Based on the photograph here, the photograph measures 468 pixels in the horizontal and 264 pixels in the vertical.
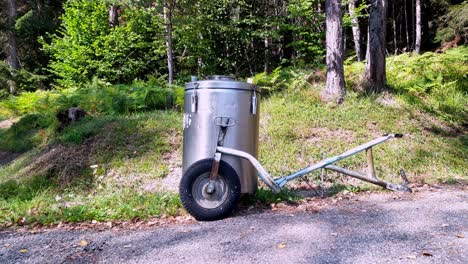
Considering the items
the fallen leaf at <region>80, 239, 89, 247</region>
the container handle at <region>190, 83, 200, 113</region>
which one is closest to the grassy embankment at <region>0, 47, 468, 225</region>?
the fallen leaf at <region>80, 239, 89, 247</region>

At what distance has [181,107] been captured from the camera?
10.1 meters

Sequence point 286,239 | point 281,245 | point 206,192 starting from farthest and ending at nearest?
point 206,192, point 286,239, point 281,245

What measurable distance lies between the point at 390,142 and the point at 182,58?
10.7m

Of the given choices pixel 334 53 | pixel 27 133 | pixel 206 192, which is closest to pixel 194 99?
pixel 206 192

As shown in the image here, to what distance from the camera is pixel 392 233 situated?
10.5 ft

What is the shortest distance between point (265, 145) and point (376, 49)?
3852 millimetres

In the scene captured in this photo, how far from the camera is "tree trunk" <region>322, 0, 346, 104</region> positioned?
27.1 feet

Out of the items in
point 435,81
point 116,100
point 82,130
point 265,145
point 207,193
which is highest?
point 435,81

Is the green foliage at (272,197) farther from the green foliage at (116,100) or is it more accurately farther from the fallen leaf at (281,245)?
the green foliage at (116,100)

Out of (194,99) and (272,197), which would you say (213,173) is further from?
(272,197)

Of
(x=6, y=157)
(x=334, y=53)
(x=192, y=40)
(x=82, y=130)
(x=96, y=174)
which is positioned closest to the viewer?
(x=96, y=174)

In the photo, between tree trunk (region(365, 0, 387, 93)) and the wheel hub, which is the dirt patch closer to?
the wheel hub

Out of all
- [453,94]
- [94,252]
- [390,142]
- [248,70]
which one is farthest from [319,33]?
[94,252]

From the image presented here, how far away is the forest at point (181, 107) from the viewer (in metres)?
6.18
